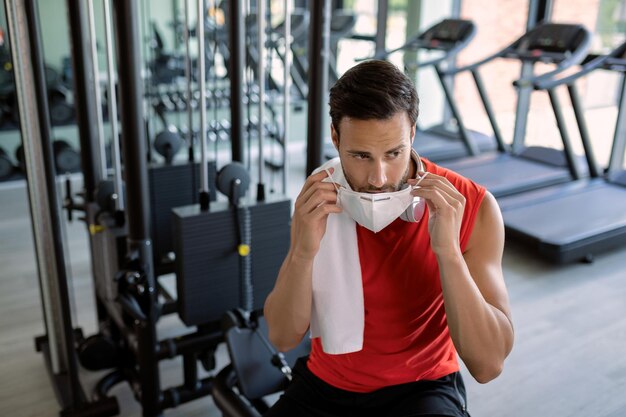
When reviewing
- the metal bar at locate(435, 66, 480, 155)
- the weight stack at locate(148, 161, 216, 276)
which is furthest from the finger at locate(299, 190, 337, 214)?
the metal bar at locate(435, 66, 480, 155)

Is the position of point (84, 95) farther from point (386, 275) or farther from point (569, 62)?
point (569, 62)

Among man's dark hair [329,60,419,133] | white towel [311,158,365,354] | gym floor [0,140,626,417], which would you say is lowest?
gym floor [0,140,626,417]

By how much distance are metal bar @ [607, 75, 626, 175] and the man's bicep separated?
3.46 meters

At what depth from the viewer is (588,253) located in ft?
11.1

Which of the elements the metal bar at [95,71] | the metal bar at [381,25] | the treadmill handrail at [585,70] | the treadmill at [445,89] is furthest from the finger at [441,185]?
the metal bar at [381,25]

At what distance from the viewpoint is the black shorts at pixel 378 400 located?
1292 mm

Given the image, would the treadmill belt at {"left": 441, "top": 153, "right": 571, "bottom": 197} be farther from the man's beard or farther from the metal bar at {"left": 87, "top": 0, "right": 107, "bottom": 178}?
the man's beard

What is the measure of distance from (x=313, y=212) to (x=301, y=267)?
0.45 feet

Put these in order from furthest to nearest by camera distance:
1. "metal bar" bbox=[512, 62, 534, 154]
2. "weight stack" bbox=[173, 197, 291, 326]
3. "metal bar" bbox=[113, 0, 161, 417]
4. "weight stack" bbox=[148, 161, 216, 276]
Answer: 1. "metal bar" bbox=[512, 62, 534, 154]
2. "weight stack" bbox=[148, 161, 216, 276]
3. "weight stack" bbox=[173, 197, 291, 326]
4. "metal bar" bbox=[113, 0, 161, 417]

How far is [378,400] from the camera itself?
4.36 ft

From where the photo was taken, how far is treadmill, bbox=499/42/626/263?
336cm

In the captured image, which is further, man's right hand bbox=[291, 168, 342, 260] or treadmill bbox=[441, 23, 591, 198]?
treadmill bbox=[441, 23, 591, 198]

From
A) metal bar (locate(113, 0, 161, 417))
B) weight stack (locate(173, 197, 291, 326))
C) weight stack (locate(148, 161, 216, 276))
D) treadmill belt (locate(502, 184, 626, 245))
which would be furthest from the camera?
treadmill belt (locate(502, 184, 626, 245))

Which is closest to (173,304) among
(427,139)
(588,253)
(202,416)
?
(202,416)
